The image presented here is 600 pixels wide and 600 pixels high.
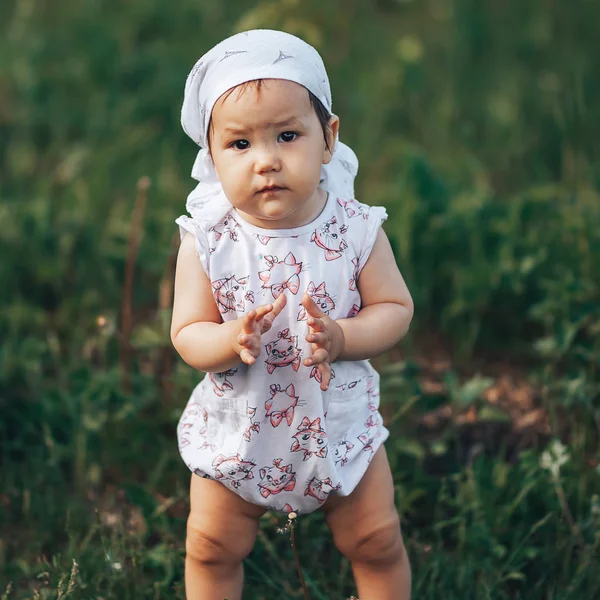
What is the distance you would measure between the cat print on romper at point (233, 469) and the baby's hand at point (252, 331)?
0.26m

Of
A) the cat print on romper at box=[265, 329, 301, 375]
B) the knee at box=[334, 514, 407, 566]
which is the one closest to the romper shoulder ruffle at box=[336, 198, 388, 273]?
the cat print on romper at box=[265, 329, 301, 375]

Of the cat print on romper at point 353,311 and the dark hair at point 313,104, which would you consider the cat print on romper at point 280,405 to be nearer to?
the cat print on romper at point 353,311

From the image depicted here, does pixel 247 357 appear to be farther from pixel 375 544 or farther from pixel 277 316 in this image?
pixel 375 544

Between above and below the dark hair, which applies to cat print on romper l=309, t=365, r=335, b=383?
below

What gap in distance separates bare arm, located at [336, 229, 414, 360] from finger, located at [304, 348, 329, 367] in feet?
0.34

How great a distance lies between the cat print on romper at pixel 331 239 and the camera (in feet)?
6.70

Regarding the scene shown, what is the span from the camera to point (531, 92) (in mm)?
4660

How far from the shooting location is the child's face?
190 centimetres

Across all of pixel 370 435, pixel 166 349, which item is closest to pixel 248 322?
pixel 370 435

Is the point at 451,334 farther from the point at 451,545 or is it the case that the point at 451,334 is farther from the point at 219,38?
the point at 219,38

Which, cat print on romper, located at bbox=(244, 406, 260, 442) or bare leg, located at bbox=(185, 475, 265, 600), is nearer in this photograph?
cat print on romper, located at bbox=(244, 406, 260, 442)

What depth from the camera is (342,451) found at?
2.12 metres

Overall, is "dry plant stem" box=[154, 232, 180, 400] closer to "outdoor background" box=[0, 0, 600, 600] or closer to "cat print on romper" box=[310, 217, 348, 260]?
"outdoor background" box=[0, 0, 600, 600]

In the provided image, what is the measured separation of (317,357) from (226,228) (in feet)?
1.15
